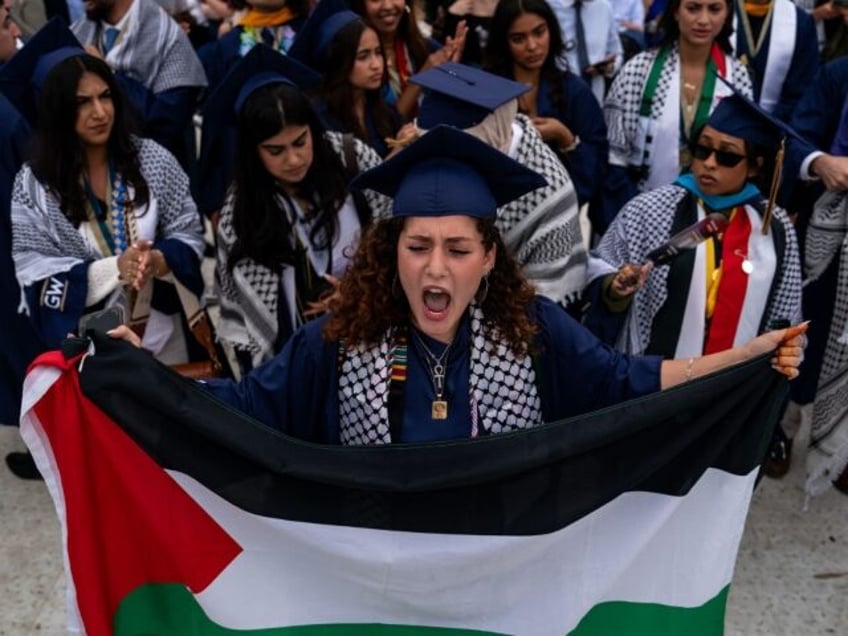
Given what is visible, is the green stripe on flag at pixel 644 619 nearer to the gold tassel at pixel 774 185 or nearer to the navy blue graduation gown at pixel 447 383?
the navy blue graduation gown at pixel 447 383

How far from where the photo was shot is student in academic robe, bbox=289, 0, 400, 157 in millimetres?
4781

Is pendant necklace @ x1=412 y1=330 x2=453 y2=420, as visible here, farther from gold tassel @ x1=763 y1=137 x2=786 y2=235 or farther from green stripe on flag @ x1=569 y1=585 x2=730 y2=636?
gold tassel @ x1=763 y1=137 x2=786 y2=235

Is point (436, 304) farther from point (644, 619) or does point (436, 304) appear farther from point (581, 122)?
point (581, 122)

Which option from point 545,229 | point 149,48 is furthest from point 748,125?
point 149,48

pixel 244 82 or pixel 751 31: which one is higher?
pixel 751 31

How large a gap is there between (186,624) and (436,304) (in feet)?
3.68

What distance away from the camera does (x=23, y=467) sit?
194 inches

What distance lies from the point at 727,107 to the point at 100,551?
256cm

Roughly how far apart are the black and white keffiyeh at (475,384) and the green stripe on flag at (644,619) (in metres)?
0.57

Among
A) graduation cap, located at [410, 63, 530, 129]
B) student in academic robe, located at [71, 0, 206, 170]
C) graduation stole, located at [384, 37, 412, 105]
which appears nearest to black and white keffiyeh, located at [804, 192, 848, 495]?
graduation cap, located at [410, 63, 530, 129]

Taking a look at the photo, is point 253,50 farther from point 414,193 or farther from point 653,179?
point 653,179

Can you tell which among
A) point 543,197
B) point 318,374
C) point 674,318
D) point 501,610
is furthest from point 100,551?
point 674,318

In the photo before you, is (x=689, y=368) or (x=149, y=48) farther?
(x=149, y=48)

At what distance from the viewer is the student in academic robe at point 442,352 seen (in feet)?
9.01
